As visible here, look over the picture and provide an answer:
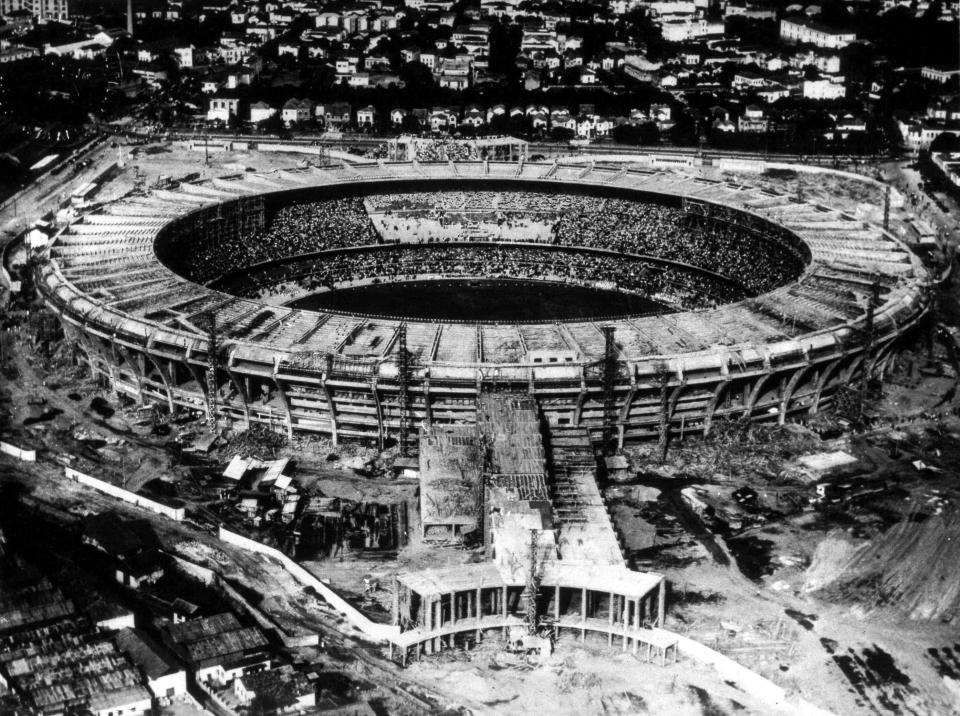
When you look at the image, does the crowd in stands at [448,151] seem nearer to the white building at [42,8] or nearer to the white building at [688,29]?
the white building at [688,29]

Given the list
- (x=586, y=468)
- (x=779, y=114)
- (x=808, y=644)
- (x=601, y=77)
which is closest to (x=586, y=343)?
(x=586, y=468)

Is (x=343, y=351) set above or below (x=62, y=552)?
above

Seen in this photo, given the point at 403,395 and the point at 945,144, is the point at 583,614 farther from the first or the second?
the point at 945,144

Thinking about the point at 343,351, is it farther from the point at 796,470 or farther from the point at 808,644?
the point at 808,644

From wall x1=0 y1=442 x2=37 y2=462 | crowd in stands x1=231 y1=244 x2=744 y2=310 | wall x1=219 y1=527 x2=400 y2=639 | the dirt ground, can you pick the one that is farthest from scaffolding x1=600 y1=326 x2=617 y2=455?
crowd in stands x1=231 y1=244 x2=744 y2=310

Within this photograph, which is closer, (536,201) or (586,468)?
(586,468)

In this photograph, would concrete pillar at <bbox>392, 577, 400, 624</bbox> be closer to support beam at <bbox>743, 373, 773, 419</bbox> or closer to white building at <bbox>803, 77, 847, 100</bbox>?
support beam at <bbox>743, 373, 773, 419</bbox>

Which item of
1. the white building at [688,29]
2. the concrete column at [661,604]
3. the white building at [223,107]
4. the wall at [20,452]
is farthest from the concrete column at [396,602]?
the white building at [688,29]
